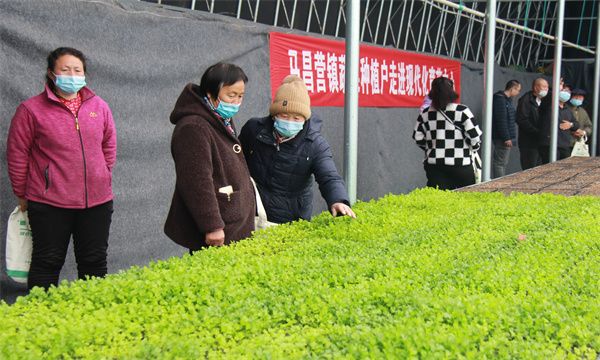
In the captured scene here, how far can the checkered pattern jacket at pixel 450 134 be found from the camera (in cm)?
669

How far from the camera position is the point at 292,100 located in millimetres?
3986

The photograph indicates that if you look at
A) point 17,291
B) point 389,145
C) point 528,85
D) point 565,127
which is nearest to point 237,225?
point 17,291

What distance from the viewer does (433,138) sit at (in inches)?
270

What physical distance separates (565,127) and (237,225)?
857 centimetres

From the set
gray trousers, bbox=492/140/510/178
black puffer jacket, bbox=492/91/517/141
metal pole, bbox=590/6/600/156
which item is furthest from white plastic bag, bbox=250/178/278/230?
metal pole, bbox=590/6/600/156

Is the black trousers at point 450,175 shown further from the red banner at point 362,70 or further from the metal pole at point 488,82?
the red banner at point 362,70

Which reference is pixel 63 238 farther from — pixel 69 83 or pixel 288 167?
pixel 288 167

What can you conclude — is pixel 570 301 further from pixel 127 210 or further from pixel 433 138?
pixel 433 138

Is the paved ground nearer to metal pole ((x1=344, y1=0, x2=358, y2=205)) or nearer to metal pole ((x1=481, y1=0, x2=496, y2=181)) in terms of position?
metal pole ((x1=481, y1=0, x2=496, y2=181))

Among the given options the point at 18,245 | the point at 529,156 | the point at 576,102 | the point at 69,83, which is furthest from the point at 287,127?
the point at 576,102

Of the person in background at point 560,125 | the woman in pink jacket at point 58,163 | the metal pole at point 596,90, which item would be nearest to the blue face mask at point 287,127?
the woman in pink jacket at point 58,163

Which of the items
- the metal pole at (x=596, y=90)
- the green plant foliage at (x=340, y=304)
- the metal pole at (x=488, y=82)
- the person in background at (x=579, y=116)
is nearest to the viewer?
the green plant foliage at (x=340, y=304)

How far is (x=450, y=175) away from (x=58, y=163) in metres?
3.73

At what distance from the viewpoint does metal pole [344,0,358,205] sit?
4.68 meters
